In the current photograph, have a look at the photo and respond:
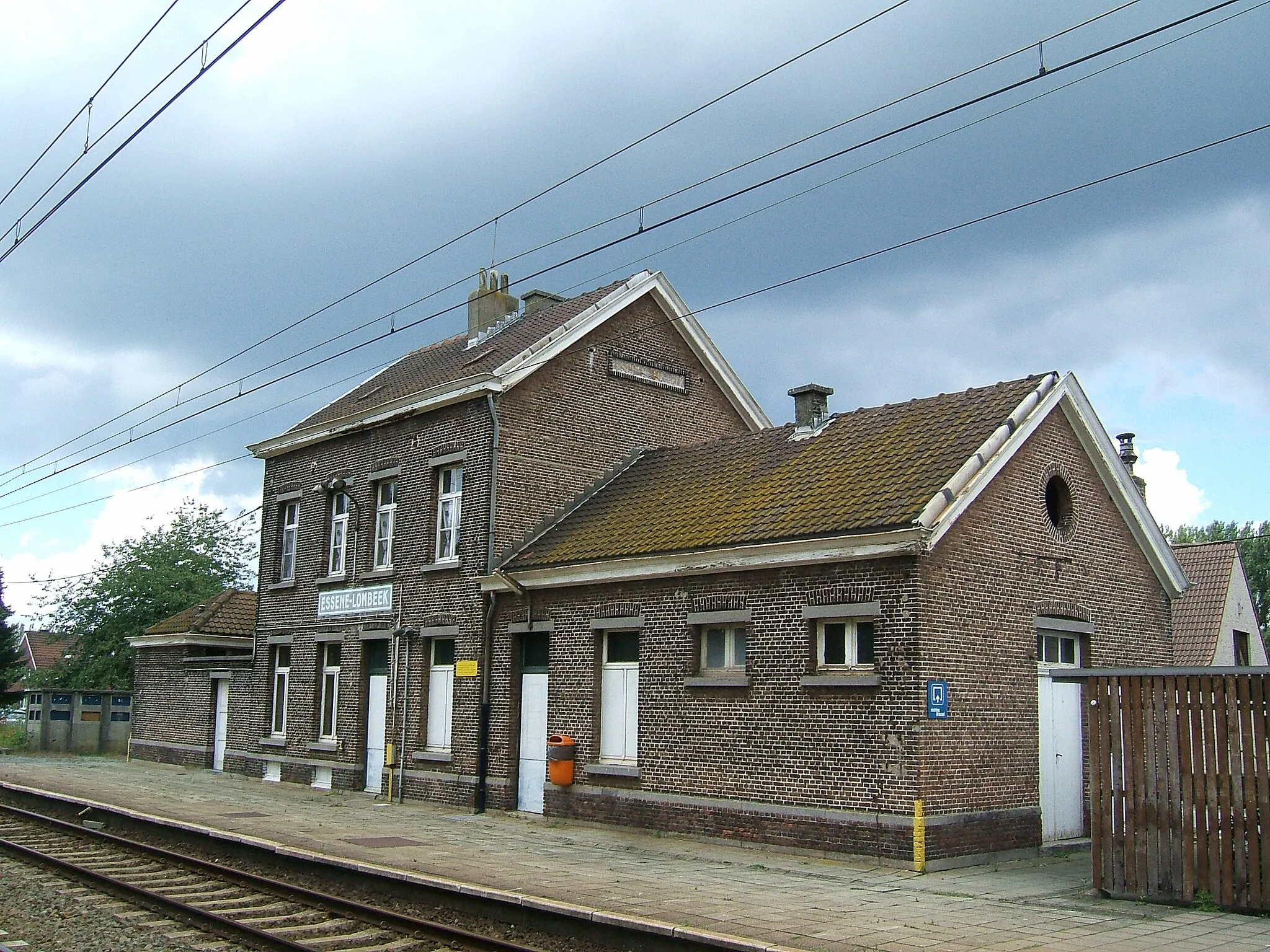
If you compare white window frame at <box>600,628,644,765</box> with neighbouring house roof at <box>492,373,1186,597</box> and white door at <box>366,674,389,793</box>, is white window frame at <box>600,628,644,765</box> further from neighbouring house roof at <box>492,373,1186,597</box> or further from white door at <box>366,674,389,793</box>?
white door at <box>366,674,389,793</box>

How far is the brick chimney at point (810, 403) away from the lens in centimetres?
1922

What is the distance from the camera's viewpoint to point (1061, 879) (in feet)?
43.4

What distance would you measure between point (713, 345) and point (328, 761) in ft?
37.4

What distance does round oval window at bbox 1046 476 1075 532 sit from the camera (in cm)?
1673

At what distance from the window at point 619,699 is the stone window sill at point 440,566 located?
4.00 m

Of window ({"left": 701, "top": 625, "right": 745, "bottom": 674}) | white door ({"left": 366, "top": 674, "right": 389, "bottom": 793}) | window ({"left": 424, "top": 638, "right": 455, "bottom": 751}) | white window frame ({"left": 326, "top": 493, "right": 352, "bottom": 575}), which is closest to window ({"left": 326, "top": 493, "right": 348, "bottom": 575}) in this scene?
white window frame ({"left": 326, "top": 493, "right": 352, "bottom": 575})

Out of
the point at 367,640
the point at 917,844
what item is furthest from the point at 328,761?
the point at 917,844

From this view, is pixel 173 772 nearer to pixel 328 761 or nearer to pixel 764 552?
pixel 328 761

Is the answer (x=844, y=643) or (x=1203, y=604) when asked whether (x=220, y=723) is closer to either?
(x=844, y=643)

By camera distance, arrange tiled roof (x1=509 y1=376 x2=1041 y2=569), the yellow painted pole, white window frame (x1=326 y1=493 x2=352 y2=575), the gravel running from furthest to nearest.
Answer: white window frame (x1=326 y1=493 x2=352 y2=575) < tiled roof (x1=509 y1=376 x2=1041 y2=569) < the yellow painted pole < the gravel

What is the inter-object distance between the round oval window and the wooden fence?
196 inches

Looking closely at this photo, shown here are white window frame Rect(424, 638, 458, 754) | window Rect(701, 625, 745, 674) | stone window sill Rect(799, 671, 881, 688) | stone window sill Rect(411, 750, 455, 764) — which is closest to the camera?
stone window sill Rect(799, 671, 881, 688)

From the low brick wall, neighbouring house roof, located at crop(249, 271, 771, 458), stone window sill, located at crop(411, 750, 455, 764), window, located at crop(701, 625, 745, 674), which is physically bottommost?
the low brick wall

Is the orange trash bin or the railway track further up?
the orange trash bin
